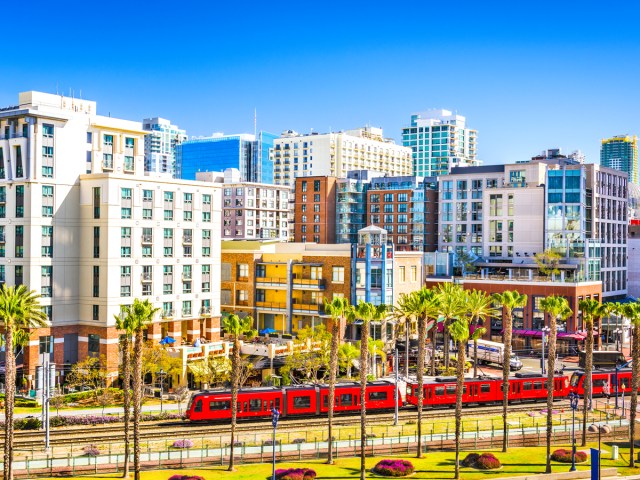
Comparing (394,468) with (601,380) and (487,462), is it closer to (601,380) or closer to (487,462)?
(487,462)

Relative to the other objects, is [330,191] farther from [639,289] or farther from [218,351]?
[218,351]

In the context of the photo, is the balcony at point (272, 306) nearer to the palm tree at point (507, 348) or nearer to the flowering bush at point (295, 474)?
the palm tree at point (507, 348)

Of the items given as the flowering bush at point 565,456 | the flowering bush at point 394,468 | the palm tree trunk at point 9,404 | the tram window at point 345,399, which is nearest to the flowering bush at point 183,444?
the palm tree trunk at point 9,404

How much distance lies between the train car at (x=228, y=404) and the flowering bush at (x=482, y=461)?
19.0 m

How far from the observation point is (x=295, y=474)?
55844 millimetres

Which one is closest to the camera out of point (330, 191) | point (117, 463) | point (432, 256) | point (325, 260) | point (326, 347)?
point (117, 463)

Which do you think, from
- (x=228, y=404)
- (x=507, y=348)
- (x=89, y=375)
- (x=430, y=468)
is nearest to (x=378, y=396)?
(x=507, y=348)

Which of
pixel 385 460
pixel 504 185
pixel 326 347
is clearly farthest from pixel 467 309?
pixel 504 185

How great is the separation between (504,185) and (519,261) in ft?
48.8

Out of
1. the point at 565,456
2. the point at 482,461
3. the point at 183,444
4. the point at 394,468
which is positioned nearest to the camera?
the point at 394,468

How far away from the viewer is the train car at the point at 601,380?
85.2 metres

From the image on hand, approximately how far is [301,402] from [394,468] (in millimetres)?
16717

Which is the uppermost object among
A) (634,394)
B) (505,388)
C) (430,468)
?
(505,388)

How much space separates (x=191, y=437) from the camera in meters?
66.3
